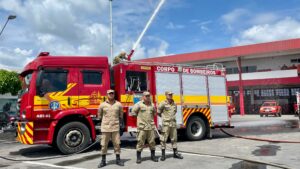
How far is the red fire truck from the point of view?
355 inches

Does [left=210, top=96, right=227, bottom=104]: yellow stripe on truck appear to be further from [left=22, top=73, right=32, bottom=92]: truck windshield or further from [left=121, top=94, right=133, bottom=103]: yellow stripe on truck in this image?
[left=22, top=73, right=32, bottom=92]: truck windshield

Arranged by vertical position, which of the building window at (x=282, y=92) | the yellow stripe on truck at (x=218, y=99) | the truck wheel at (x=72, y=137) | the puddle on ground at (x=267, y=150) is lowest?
the puddle on ground at (x=267, y=150)

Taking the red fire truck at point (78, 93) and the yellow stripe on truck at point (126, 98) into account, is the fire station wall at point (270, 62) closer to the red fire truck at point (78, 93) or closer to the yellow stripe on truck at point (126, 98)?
the red fire truck at point (78, 93)

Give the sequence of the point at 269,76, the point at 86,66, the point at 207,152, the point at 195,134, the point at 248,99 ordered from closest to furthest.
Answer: the point at 207,152 < the point at 86,66 < the point at 195,134 < the point at 269,76 < the point at 248,99

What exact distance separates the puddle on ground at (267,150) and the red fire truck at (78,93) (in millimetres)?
2791

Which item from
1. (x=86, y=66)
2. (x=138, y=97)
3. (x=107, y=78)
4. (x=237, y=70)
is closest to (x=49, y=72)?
(x=86, y=66)

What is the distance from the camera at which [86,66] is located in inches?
385

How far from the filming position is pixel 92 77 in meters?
9.83

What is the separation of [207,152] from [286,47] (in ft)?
81.2

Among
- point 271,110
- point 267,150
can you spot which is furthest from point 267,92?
point 267,150

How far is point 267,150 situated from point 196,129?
3.20 meters

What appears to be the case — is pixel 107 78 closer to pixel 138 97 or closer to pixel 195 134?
pixel 138 97

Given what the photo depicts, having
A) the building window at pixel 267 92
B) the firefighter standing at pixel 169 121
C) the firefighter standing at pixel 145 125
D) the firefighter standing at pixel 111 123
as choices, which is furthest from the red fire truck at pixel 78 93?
the building window at pixel 267 92

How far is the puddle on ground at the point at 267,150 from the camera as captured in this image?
8.61 m
